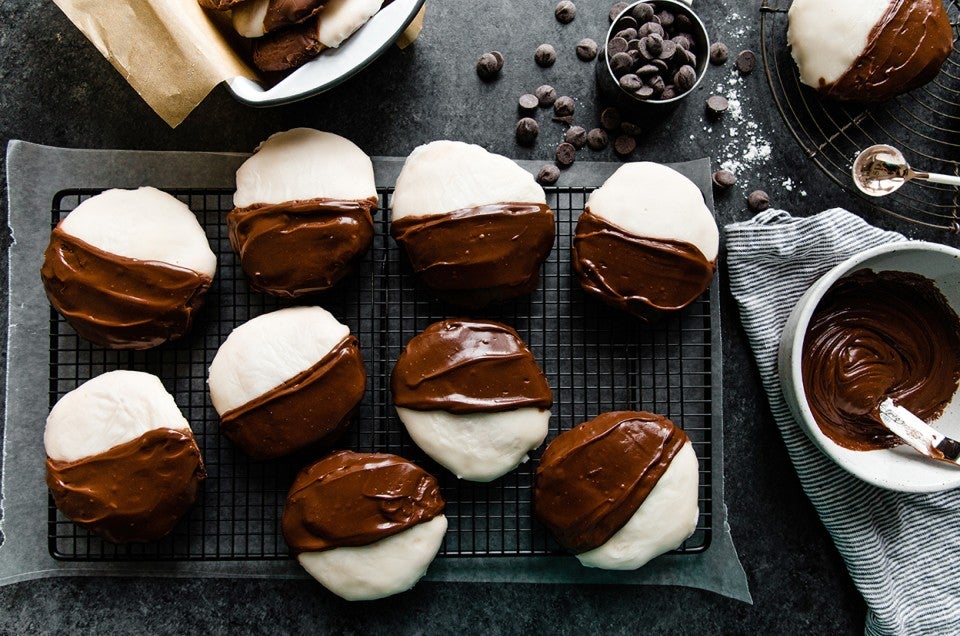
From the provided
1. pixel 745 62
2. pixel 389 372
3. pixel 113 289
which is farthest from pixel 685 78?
pixel 113 289

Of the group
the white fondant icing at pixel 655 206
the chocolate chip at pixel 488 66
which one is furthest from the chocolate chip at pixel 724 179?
the chocolate chip at pixel 488 66

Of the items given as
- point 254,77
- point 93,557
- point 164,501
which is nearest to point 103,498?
point 164,501

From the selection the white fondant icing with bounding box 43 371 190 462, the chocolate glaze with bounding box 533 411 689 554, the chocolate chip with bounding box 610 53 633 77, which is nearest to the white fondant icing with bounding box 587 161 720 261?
the chocolate chip with bounding box 610 53 633 77

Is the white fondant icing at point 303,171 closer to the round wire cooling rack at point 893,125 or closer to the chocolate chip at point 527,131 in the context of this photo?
the chocolate chip at point 527,131

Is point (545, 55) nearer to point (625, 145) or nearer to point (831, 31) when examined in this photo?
point (625, 145)

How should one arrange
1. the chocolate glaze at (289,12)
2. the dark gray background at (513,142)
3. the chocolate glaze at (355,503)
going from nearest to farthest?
the chocolate glaze at (289,12) < the chocolate glaze at (355,503) < the dark gray background at (513,142)

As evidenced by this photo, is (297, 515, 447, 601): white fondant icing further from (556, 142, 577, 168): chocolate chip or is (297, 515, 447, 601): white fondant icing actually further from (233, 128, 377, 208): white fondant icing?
(556, 142, 577, 168): chocolate chip
